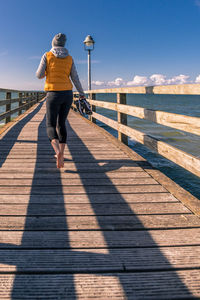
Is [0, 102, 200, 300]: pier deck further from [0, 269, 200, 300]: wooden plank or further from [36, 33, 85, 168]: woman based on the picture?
[36, 33, 85, 168]: woman

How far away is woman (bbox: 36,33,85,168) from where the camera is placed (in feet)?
10.2

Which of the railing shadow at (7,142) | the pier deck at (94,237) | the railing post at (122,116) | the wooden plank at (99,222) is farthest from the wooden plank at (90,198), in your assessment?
the railing post at (122,116)

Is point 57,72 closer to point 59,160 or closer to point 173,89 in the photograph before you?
point 59,160

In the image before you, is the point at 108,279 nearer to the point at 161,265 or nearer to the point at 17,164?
the point at 161,265

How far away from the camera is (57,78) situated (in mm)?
3156

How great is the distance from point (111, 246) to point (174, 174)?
19.8ft

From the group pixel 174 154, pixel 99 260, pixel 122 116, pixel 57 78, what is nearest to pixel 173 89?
pixel 174 154

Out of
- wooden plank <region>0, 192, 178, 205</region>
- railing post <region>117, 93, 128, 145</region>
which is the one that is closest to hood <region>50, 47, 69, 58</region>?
wooden plank <region>0, 192, 178, 205</region>

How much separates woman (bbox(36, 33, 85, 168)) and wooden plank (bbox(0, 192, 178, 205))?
0.98m

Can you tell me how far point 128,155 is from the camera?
4.15 meters

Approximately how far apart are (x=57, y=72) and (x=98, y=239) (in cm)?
223

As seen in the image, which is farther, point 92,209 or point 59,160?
point 59,160

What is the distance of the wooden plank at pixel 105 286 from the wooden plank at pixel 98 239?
28cm

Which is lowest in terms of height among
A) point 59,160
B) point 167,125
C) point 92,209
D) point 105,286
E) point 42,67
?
point 105,286
